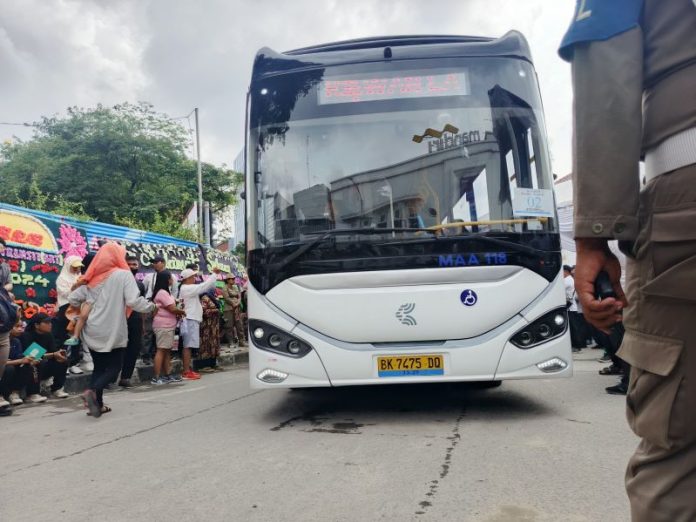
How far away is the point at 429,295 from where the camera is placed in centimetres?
479

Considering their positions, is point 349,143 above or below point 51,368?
above

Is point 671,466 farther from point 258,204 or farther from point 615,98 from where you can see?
point 258,204

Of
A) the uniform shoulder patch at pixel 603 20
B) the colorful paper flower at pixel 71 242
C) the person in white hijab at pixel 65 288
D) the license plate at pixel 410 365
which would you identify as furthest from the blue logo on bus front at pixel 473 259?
the colorful paper flower at pixel 71 242

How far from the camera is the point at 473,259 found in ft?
15.7

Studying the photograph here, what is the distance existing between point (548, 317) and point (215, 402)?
375cm

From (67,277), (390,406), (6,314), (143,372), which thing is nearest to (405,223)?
(390,406)

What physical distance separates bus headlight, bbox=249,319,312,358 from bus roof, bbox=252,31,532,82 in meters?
2.26

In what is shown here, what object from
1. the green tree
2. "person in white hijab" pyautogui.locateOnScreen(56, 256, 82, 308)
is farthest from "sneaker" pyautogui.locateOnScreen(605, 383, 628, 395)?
the green tree

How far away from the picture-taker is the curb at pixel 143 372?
8.08 metres

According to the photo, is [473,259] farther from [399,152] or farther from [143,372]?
[143,372]

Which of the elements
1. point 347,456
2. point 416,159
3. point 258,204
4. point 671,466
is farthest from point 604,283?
point 258,204

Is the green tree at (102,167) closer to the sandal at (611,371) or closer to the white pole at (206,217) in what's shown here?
the white pole at (206,217)

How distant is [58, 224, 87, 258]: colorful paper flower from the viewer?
28.4ft

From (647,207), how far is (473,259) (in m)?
3.29
